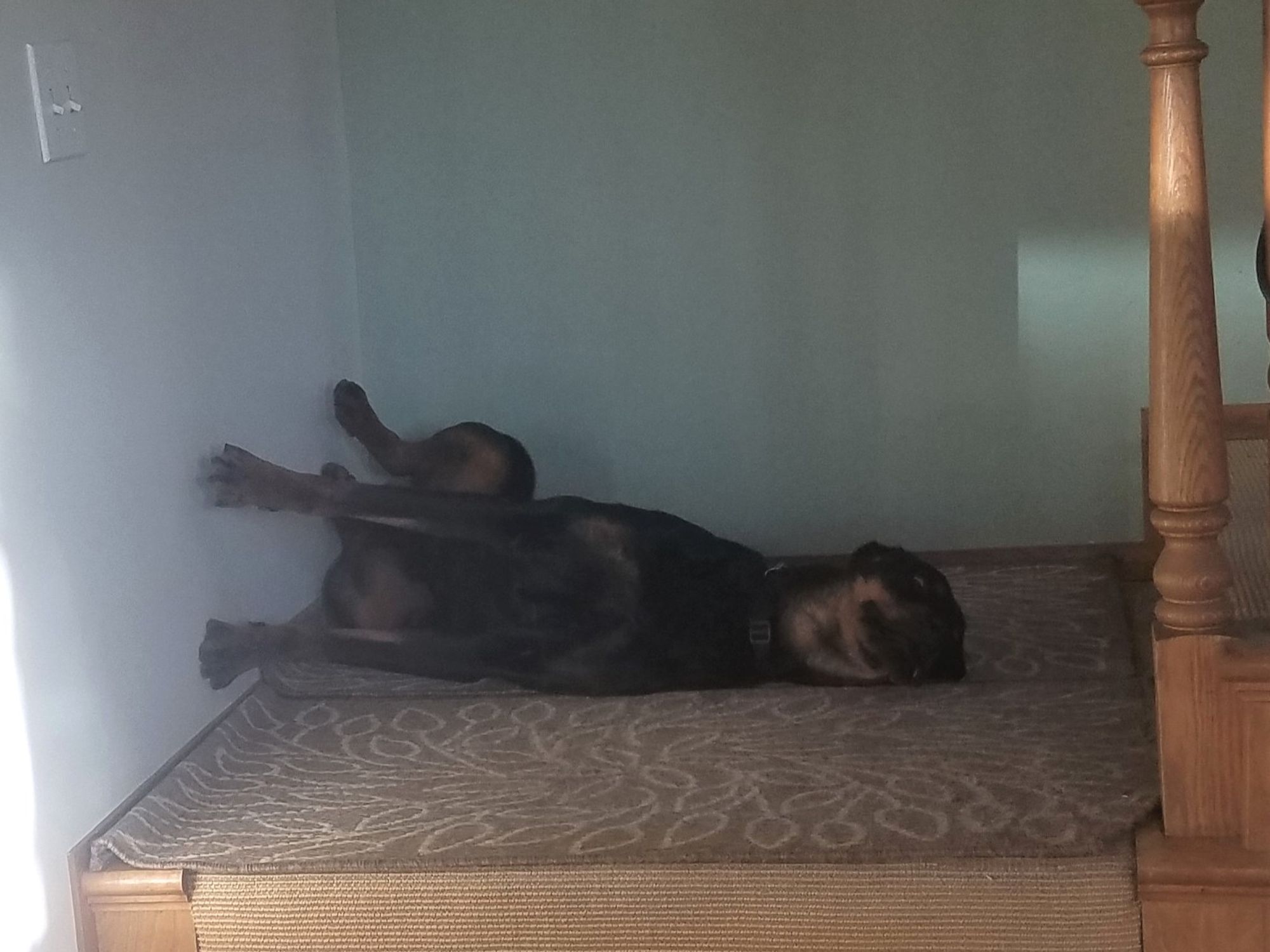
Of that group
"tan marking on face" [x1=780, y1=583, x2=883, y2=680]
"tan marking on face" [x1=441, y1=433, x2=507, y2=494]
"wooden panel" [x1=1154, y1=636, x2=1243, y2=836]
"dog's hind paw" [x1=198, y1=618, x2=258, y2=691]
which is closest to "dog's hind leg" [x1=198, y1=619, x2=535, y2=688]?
"dog's hind paw" [x1=198, y1=618, x2=258, y2=691]

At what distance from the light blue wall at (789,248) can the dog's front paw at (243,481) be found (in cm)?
60

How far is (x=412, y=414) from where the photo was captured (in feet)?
8.33

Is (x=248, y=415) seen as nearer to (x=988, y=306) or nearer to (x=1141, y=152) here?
(x=988, y=306)

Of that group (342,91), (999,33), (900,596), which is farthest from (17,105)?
(999,33)

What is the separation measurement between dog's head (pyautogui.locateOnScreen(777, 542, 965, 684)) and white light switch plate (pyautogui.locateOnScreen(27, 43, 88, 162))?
104cm

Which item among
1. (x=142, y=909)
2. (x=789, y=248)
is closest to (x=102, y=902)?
(x=142, y=909)

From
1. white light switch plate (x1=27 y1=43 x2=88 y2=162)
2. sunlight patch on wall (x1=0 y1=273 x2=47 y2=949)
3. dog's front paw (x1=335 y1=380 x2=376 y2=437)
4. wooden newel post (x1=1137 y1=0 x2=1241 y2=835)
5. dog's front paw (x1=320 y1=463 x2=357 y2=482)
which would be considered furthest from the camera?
dog's front paw (x1=335 y1=380 x2=376 y2=437)

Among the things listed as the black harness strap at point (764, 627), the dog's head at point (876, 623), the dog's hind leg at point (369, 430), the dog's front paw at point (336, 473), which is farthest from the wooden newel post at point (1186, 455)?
the dog's hind leg at point (369, 430)

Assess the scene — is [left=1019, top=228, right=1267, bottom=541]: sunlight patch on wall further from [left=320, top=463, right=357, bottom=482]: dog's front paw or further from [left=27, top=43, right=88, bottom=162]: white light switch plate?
[left=27, top=43, right=88, bottom=162]: white light switch plate

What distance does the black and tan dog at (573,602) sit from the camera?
192 centimetres

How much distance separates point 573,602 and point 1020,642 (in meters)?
0.63

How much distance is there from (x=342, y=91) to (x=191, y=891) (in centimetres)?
143

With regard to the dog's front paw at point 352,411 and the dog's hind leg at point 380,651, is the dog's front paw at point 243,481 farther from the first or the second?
the dog's front paw at point 352,411

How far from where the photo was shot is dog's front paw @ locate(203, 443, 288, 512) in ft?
6.30
